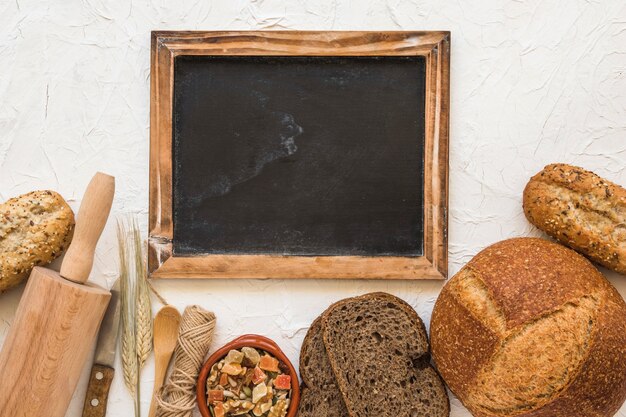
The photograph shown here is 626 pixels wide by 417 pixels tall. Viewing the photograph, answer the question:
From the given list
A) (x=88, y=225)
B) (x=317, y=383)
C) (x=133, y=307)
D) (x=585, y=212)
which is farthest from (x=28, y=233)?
(x=585, y=212)

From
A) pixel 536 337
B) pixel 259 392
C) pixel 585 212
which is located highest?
pixel 585 212

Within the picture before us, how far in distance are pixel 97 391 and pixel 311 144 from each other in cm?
104

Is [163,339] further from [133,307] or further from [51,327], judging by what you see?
[51,327]

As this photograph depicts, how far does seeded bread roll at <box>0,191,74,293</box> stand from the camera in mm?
1594

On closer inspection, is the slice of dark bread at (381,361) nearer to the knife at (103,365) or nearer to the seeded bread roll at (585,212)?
the seeded bread roll at (585,212)

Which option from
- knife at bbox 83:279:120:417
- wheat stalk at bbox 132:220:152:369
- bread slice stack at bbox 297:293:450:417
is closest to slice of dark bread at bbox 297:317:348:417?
bread slice stack at bbox 297:293:450:417

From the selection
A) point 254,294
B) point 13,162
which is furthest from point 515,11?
point 13,162

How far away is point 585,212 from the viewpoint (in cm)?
159

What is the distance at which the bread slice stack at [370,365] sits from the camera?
63.1 inches

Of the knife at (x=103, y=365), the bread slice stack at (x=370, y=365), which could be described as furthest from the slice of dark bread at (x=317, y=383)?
the knife at (x=103, y=365)

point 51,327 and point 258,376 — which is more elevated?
point 51,327

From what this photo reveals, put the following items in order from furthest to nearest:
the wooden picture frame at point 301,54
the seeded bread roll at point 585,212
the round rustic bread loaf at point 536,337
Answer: the wooden picture frame at point 301,54 < the seeded bread roll at point 585,212 < the round rustic bread loaf at point 536,337

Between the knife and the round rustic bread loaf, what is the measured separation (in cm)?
103

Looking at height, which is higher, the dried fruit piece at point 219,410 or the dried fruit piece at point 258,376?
the dried fruit piece at point 258,376
